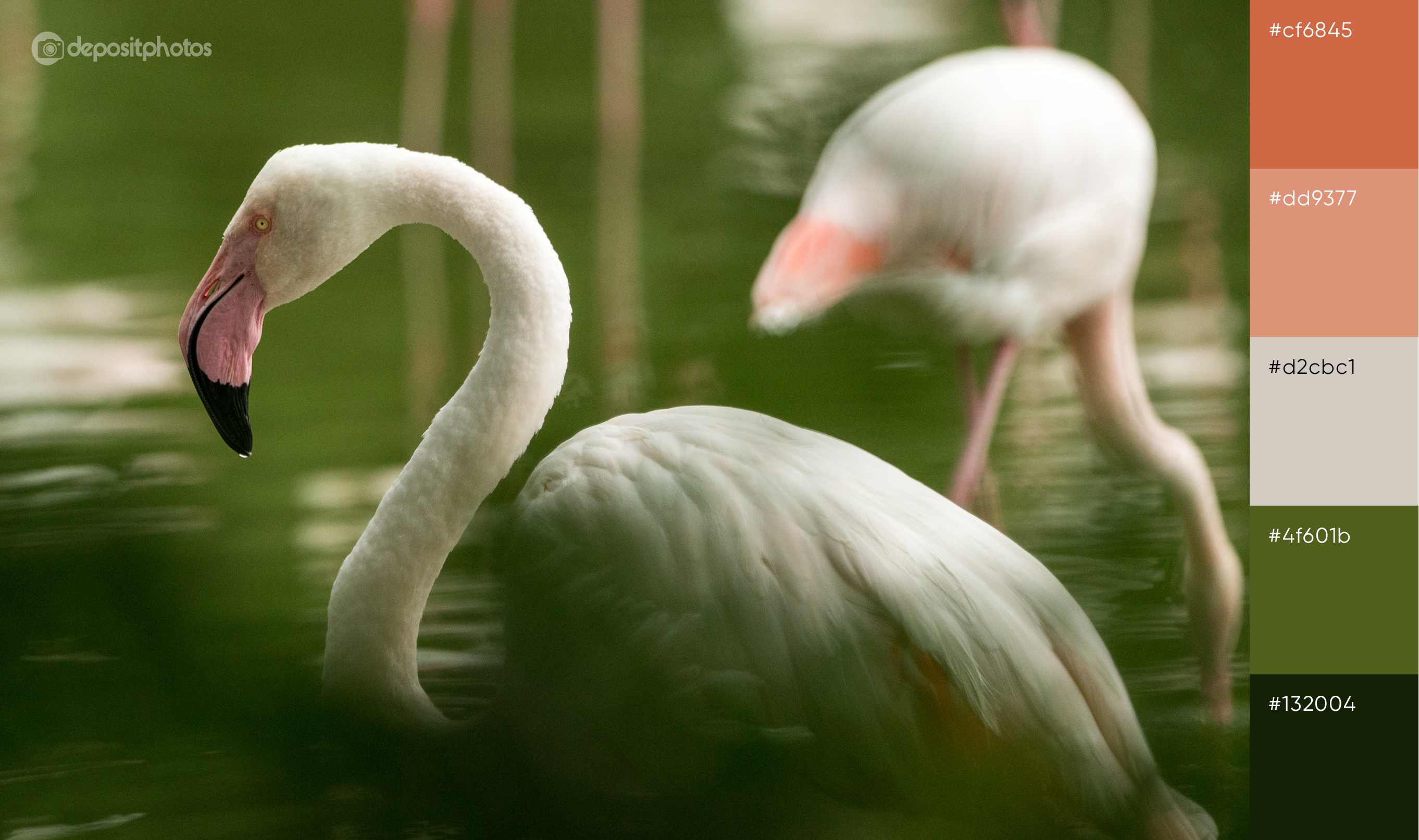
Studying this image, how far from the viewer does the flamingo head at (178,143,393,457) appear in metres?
1.86

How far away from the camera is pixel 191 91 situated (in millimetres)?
6418

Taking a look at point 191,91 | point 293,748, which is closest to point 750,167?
point 191,91

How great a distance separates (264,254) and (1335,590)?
4.84ft

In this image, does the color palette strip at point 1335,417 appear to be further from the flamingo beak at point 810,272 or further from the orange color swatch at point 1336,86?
the flamingo beak at point 810,272

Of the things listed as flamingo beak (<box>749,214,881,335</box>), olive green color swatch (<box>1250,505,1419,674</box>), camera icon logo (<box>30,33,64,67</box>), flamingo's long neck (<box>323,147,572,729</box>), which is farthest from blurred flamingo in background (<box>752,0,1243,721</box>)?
camera icon logo (<box>30,33,64,67</box>)

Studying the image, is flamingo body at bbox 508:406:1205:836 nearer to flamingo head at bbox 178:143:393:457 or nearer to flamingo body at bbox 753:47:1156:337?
flamingo head at bbox 178:143:393:457

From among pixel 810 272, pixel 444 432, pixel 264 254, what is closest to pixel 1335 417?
pixel 810 272

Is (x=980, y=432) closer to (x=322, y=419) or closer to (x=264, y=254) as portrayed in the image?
(x=264, y=254)

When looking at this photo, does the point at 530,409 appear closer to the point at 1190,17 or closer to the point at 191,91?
the point at 191,91

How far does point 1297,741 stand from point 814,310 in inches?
38.5

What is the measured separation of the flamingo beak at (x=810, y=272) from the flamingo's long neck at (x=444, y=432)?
727 mm

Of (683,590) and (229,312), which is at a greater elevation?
(229,312)

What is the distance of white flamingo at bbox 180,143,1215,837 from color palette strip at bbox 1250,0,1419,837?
15.1 inches

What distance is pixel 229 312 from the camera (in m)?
1.90
